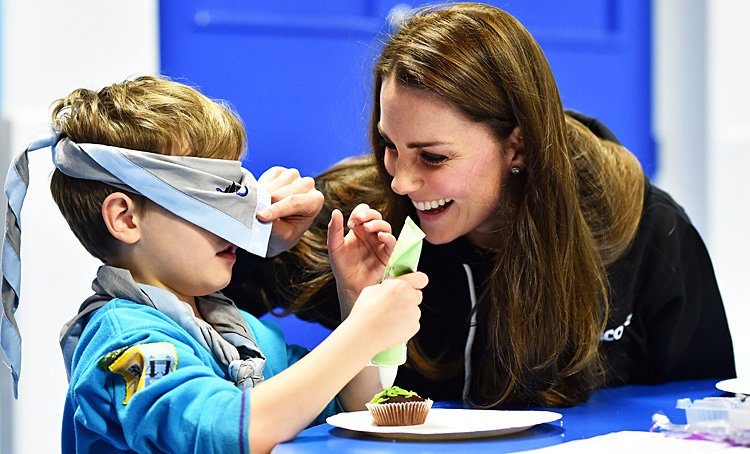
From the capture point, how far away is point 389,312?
3.26 feet

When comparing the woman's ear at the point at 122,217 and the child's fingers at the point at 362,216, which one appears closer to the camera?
the woman's ear at the point at 122,217

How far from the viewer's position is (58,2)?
6.03 ft

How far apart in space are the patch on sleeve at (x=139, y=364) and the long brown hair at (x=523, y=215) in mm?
578

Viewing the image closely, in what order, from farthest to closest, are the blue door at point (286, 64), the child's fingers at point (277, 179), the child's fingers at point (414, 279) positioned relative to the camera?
1. the blue door at point (286, 64)
2. the child's fingers at point (277, 179)
3. the child's fingers at point (414, 279)

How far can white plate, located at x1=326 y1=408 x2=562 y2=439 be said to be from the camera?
0.95 metres

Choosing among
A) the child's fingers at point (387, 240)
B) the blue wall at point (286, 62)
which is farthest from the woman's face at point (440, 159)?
the blue wall at point (286, 62)

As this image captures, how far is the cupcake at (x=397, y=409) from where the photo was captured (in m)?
0.99

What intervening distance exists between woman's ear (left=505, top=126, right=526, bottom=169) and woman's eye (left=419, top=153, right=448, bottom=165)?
0.44 feet

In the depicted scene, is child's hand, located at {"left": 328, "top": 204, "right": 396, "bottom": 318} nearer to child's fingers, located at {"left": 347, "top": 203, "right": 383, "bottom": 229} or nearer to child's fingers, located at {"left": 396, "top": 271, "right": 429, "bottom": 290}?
child's fingers, located at {"left": 347, "top": 203, "right": 383, "bottom": 229}

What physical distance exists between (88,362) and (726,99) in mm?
2221

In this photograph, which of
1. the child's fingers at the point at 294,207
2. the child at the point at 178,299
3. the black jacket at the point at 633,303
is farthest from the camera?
the black jacket at the point at 633,303

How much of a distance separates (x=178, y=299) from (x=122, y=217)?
146 mm

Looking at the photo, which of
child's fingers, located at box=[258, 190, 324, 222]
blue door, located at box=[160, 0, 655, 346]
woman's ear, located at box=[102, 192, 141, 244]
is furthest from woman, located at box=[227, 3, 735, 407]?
blue door, located at box=[160, 0, 655, 346]

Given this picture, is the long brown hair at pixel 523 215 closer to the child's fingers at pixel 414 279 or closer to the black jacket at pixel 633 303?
the black jacket at pixel 633 303
